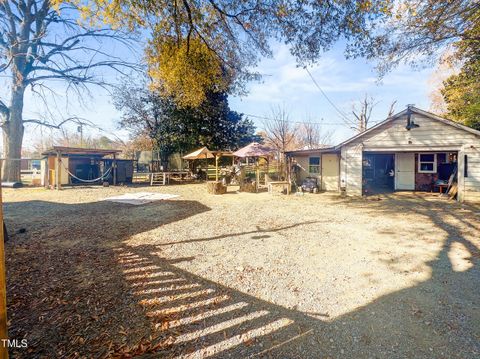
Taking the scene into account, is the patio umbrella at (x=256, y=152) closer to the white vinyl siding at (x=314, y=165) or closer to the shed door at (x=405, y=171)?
the white vinyl siding at (x=314, y=165)

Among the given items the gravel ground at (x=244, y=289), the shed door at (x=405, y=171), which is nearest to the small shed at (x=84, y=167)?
the gravel ground at (x=244, y=289)

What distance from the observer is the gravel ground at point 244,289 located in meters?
2.32

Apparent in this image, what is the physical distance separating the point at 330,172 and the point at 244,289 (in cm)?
1217

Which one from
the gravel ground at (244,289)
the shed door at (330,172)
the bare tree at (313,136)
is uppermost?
the bare tree at (313,136)

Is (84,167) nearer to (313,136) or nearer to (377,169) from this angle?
(377,169)

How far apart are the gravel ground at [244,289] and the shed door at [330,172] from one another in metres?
7.57

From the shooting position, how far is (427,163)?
12828mm

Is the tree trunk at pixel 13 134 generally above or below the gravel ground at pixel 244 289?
above

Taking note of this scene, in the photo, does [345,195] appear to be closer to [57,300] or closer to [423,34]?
[423,34]

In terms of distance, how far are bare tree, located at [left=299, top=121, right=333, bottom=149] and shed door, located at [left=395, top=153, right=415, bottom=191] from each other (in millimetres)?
20752

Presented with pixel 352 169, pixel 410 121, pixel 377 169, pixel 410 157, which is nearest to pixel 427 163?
pixel 410 157

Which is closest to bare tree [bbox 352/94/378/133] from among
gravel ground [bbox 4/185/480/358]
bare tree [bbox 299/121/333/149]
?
bare tree [bbox 299/121/333/149]

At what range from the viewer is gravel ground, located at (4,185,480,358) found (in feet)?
7.62

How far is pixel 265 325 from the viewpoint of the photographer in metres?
2.57
